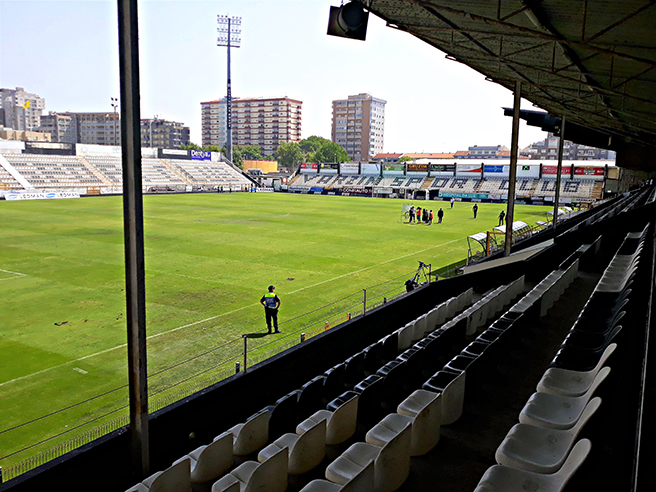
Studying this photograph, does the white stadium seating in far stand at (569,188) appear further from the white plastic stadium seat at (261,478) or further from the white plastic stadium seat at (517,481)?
the white plastic stadium seat at (261,478)

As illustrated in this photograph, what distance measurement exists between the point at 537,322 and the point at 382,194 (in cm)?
6627

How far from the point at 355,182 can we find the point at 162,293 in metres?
67.3

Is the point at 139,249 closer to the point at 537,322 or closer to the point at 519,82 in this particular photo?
the point at 537,322

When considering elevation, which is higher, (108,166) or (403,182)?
(108,166)

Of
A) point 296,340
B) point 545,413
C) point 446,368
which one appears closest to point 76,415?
point 296,340

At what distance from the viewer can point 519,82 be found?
1708 centimetres

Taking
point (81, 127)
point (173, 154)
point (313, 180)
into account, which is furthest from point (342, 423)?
point (81, 127)

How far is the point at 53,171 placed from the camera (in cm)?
6856

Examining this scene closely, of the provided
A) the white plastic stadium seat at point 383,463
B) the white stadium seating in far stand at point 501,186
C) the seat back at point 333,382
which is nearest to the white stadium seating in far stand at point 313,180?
the white stadium seating in far stand at point 501,186

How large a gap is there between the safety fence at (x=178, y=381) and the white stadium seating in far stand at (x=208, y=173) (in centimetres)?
7224

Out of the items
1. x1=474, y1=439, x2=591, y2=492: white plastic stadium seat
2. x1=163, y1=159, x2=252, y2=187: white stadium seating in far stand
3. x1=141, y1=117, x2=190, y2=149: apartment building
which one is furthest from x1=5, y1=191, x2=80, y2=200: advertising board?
x1=141, y1=117, x2=190, y2=149: apartment building

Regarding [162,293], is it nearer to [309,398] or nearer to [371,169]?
[309,398]

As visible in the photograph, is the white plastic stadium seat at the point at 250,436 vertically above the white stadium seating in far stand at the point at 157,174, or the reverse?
the white stadium seating in far stand at the point at 157,174

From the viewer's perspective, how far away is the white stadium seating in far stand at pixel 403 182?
76000mm
